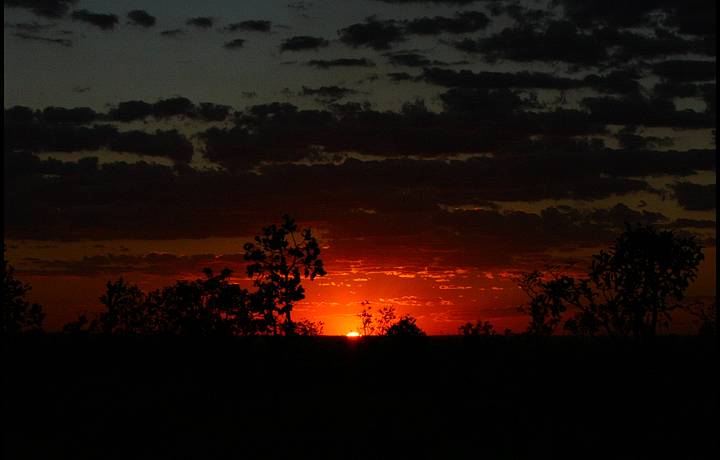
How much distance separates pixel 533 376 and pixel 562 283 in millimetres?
5732

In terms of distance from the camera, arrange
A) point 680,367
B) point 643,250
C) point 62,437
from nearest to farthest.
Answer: point 62,437
point 643,250
point 680,367

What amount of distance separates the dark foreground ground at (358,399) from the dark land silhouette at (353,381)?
0.15m

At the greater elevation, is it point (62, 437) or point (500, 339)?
point (500, 339)

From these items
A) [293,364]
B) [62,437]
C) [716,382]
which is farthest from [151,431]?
[716,382]

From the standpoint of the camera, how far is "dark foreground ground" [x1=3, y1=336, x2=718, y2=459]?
122ft

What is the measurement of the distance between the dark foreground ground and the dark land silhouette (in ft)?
0.48

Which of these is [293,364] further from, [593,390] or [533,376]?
[593,390]

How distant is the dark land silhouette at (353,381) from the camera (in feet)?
124

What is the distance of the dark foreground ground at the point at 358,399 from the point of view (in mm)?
37188

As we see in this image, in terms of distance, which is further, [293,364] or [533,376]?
[293,364]

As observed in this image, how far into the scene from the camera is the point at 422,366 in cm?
5984

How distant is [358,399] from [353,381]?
29.5 ft

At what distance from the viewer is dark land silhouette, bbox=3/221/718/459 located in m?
37.9

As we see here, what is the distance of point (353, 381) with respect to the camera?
192ft
